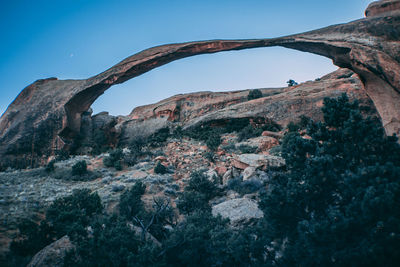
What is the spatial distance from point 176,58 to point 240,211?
9.22 m

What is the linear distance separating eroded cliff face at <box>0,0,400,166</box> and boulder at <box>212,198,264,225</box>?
5636 millimetres

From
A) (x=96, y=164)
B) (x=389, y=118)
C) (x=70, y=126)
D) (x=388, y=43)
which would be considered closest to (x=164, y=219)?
(x=96, y=164)

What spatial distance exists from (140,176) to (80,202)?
3.35 m

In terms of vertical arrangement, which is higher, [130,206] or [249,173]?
[130,206]

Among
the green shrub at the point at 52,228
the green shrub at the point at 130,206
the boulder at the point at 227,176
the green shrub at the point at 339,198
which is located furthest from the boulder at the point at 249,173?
the green shrub at the point at 52,228

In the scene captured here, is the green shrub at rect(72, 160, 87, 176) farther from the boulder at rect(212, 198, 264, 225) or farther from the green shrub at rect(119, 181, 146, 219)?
the boulder at rect(212, 198, 264, 225)

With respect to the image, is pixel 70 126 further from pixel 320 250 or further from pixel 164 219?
pixel 320 250

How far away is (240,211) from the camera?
20.2ft

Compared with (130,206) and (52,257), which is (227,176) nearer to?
(130,206)

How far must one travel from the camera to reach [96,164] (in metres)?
12.4

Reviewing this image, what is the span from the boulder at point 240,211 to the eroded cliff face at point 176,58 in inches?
222

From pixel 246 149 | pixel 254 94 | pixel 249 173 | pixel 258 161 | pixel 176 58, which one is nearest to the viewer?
pixel 249 173

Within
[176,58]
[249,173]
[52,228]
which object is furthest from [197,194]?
[176,58]

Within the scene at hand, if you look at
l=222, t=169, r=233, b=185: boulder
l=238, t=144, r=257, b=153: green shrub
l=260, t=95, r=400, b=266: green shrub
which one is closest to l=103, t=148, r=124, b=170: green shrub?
l=222, t=169, r=233, b=185: boulder
